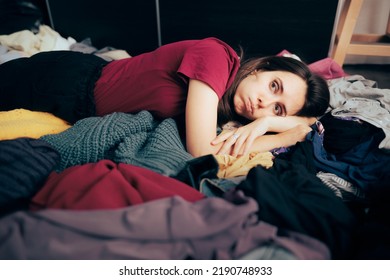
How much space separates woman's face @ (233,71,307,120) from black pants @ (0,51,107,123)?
1.58 ft

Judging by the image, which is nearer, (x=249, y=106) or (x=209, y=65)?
(x=209, y=65)

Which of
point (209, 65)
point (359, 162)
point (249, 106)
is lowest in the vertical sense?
point (359, 162)

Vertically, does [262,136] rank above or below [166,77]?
below

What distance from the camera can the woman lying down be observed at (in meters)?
0.85

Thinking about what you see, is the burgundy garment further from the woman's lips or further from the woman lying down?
the woman's lips

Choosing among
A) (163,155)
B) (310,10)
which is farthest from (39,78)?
(310,10)

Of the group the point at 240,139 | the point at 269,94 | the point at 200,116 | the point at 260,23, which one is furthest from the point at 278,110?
the point at 260,23

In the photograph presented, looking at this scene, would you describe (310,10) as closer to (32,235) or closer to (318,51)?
(318,51)

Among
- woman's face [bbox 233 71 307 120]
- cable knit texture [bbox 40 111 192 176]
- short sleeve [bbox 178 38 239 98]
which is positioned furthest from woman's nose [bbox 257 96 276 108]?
cable knit texture [bbox 40 111 192 176]

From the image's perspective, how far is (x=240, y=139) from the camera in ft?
2.85

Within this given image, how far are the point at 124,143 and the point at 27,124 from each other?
0.29 m

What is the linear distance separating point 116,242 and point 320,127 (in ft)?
2.38

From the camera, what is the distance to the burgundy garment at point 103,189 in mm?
499

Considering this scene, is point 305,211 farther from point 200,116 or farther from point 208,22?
point 208,22
